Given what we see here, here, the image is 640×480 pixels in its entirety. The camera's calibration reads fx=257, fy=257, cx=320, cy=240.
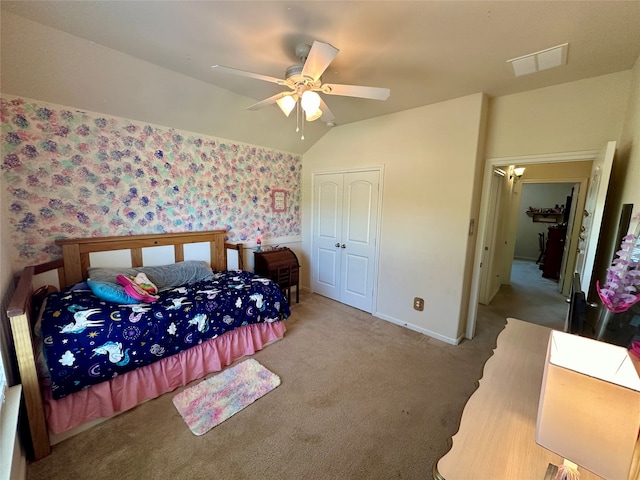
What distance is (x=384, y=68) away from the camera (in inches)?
80.6

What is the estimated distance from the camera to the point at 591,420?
23.8 inches

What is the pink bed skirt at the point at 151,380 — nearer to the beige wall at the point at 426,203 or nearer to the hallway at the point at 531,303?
the beige wall at the point at 426,203

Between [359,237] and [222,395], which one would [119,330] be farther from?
[359,237]

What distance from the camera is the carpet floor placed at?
4.85 ft

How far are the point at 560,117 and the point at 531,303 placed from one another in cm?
299

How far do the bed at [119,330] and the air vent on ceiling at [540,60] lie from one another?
9.35 feet

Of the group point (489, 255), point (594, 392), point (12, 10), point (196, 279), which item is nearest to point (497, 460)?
point (594, 392)

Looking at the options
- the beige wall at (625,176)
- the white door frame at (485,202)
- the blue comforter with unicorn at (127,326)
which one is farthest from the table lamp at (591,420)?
the white door frame at (485,202)

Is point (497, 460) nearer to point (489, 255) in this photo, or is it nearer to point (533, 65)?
point (533, 65)

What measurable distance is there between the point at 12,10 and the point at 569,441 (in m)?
3.18

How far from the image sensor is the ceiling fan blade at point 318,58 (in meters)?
1.32

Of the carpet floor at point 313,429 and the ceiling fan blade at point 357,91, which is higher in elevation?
the ceiling fan blade at point 357,91

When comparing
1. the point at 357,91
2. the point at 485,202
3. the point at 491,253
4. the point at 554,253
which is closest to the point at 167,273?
the point at 357,91

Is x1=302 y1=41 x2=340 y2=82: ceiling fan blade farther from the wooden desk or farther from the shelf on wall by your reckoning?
the shelf on wall
